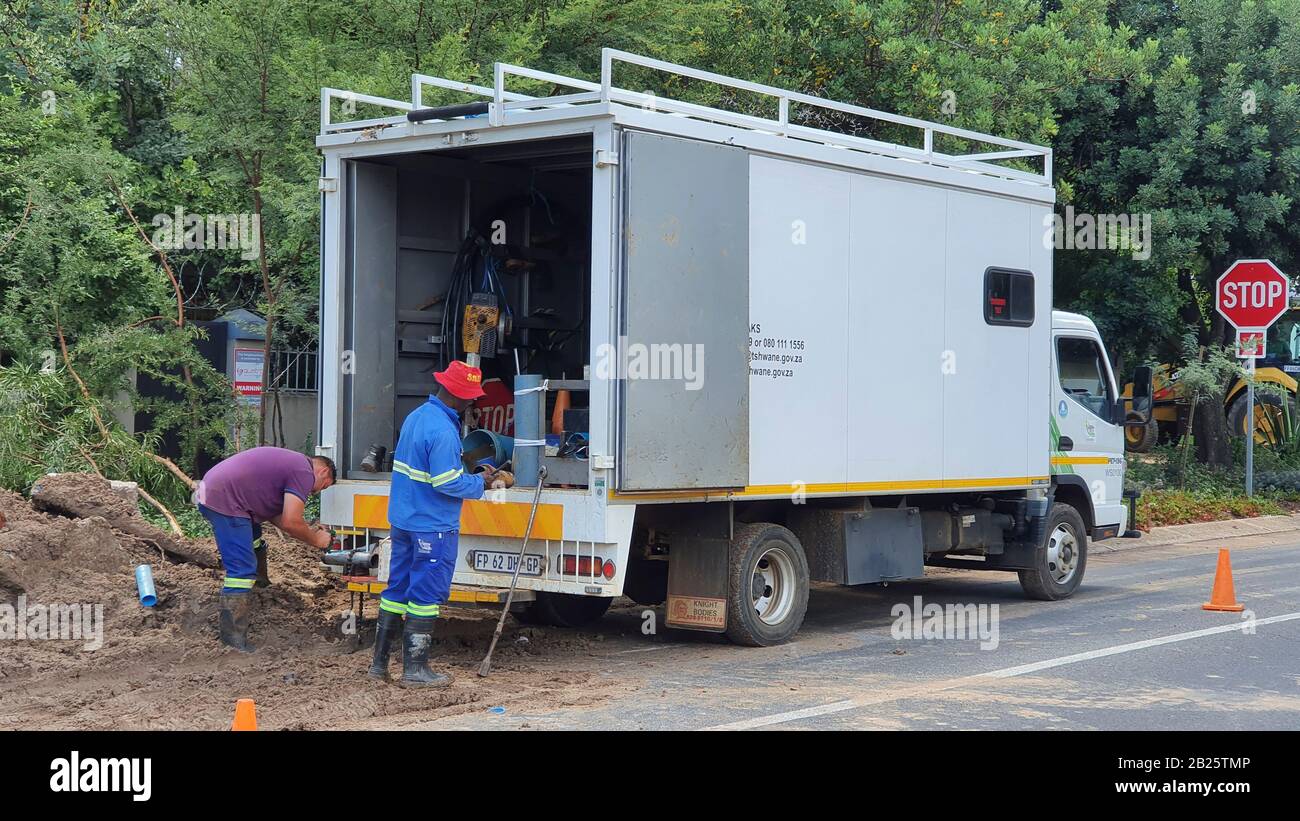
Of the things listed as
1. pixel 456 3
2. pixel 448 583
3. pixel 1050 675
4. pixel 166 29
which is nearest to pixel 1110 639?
→ pixel 1050 675

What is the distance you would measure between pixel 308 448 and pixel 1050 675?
8.92 meters

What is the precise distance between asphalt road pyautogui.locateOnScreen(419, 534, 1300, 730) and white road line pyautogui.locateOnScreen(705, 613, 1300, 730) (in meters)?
0.01

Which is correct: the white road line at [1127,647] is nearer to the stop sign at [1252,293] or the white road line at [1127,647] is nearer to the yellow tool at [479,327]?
the yellow tool at [479,327]

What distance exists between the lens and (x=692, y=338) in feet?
29.3

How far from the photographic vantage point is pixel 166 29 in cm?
1462

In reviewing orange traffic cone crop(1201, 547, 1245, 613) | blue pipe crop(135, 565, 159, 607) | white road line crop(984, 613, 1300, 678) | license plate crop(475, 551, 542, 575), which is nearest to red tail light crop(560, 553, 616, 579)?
license plate crop(475, 551, 542, 575)

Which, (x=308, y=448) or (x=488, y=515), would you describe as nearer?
(x=488, y=515)

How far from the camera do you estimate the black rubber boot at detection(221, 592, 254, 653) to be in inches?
352

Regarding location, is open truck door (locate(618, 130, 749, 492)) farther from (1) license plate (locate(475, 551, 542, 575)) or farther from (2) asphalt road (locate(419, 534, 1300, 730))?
(2) asphalt road (locate(419, 534, 1300, 730))

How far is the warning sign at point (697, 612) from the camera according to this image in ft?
31.4

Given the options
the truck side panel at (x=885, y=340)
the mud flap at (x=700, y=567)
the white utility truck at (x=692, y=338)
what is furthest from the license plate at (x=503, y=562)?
the truck side panel at (x=885, y=340)

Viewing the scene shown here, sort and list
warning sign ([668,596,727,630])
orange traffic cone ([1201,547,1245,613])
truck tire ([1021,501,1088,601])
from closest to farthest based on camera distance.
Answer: warning sign ([668,596,727,630]) < orange traffic cone ([1201,547,1245,613]) < truck tire ([1021,501,1088,601])

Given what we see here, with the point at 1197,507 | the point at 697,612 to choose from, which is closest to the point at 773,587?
the point at 697,612
